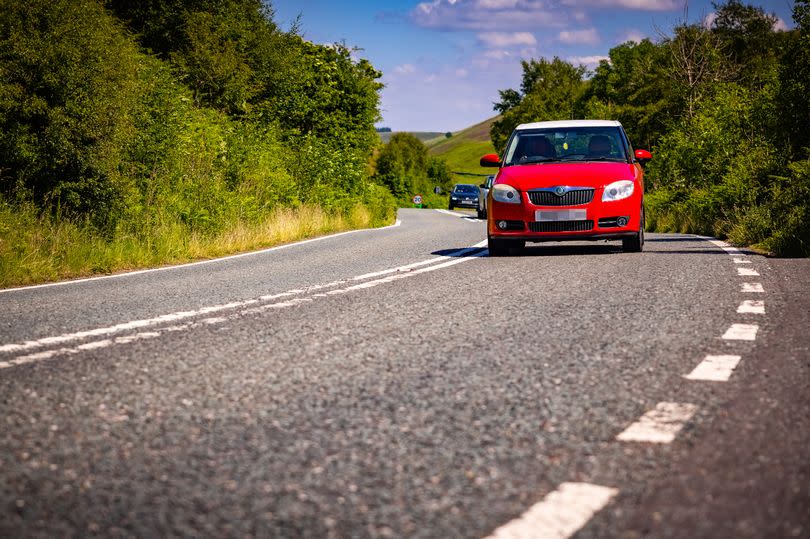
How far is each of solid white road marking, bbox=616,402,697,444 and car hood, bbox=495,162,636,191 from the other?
8150 millimetres

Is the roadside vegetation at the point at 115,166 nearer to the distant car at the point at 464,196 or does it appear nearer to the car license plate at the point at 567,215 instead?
the car license plate at the point at 567,215

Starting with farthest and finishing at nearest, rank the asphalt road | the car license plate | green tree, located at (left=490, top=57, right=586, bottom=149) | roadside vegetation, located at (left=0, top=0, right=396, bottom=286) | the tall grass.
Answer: green tree, located at (left=490, top=57, right=586, bottom=149)
roadside vegetation, located at (left=0, top=0, right=396, bottom=286)
the car license plate
the tall grass
the asphalt road

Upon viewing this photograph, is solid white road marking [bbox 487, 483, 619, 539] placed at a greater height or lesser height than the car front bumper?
lesser

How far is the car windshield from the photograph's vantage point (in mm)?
12711

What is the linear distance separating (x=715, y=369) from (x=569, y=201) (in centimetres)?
727

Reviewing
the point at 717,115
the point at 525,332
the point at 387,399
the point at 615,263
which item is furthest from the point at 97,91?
the point at 717,115

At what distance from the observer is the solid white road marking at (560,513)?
2.45 metres

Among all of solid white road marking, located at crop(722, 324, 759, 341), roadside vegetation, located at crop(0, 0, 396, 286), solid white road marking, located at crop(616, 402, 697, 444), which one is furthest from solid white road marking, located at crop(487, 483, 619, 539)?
roadside vegetation, located at crop(0, 0, 396, 286)

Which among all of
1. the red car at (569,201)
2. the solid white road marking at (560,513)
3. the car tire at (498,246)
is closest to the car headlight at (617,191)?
the red car at (569,201)

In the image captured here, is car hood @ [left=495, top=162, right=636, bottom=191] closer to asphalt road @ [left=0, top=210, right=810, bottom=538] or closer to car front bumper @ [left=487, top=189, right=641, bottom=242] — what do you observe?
car front bumper @ [left=487, top=189, right=641, bottom=242]

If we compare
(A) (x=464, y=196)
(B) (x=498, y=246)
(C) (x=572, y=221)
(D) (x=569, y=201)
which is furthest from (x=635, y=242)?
(A) (x=464, y=196)

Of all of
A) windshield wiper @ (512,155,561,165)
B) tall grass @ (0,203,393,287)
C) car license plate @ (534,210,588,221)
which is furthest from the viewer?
windshield wiper @ (512,155,561,165)

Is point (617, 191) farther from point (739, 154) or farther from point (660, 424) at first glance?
point (739, 154)

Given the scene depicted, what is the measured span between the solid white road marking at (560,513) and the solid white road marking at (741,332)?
302cm
